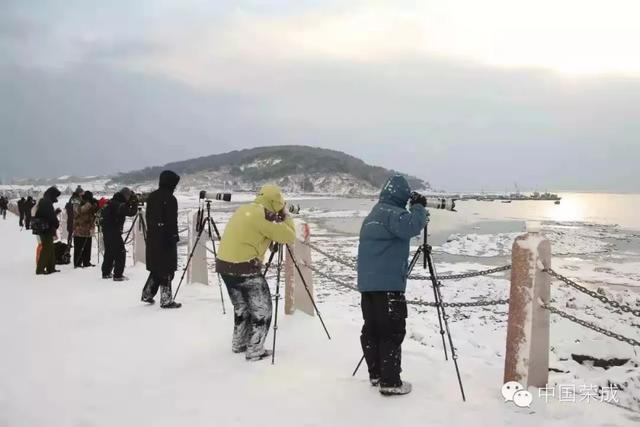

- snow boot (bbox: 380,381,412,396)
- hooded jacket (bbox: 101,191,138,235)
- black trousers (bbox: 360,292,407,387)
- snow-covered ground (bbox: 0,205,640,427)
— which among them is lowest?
snow-covered ground (bbox: 0,205,640,427)

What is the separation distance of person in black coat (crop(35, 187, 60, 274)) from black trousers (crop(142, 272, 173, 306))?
3.63 metres

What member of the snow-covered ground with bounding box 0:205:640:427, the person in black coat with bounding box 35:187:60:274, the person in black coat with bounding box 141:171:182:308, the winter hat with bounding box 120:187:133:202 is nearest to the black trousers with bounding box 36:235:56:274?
the person in black coat with bounding box 35:187:60:274

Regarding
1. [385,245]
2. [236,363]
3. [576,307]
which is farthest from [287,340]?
[576,307]

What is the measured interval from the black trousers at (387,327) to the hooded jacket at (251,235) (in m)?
1.09

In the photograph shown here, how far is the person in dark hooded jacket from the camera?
A: 372 centimetres

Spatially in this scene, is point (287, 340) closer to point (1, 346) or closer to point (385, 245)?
point (385, 245)

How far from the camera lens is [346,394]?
397cm

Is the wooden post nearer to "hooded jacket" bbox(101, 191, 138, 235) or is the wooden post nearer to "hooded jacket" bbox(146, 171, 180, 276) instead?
"hooded jacket" bbox(146, 171, 180, 276)

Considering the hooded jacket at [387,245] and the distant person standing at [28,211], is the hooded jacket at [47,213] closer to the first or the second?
the hooded jacket at [387,245]

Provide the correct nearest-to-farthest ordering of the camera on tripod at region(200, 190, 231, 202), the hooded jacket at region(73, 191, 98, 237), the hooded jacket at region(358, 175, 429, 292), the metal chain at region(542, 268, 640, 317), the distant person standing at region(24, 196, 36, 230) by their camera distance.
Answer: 1. the metal chain at region(542, 268, 640, 317)
2. the hooded jacket at region(358, 175, 429, 292)
3. the camera on tripod at region(200, 190, 231, 202)
4. the hooded jacket at region(73, 191, 98, 237)
5. the distant person standing at region(24, 196, 36, 230)

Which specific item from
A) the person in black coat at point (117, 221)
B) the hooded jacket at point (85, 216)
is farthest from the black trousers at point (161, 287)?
the hooded jacket at point (85, 216)

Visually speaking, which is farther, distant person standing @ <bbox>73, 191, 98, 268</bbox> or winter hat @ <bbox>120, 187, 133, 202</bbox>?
distant person standing @ <bbox>73, 191, 98, 268</bbox>

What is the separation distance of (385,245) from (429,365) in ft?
5.48

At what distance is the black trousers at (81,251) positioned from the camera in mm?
10508
